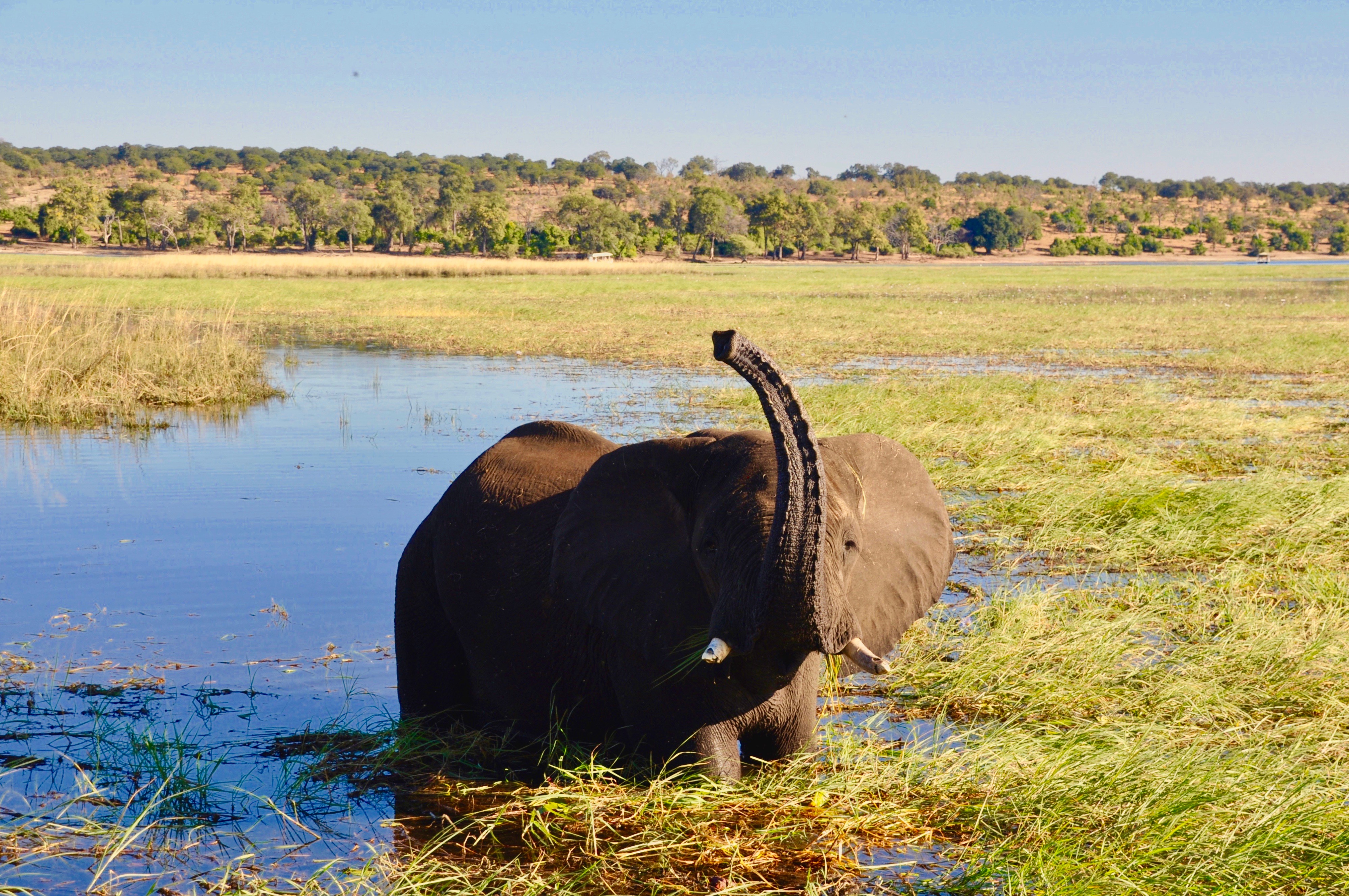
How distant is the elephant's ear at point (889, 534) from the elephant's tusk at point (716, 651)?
0.59 meters

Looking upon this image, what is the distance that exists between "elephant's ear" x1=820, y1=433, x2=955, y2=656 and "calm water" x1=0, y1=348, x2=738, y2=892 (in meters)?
1.86

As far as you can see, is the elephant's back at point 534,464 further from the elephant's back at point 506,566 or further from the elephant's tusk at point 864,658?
the elephant's tusk at point 864,658

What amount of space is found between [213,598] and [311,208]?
100180 mm

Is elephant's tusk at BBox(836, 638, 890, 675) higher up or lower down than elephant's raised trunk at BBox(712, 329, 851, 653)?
lower down

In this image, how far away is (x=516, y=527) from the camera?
4.64m

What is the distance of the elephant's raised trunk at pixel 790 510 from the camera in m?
3.05

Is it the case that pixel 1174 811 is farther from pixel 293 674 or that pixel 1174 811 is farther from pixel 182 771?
pixel 293 674

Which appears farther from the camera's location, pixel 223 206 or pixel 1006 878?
pixel 223 206

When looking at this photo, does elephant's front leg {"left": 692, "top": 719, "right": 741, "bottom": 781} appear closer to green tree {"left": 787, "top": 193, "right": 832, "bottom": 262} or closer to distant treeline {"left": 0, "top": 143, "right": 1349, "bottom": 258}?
distant treeline {"left": 0, "top": 143, "right": 1349, "bottom": 258}

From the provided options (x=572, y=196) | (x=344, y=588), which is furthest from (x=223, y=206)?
(x=344, y=588)

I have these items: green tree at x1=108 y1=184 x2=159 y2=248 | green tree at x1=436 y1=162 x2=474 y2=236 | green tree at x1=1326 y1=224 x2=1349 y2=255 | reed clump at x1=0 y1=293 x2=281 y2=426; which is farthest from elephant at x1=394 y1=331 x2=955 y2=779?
green tree at x1=1326 y1=224 x2=1349 y2=255

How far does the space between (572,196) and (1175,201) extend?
116 m

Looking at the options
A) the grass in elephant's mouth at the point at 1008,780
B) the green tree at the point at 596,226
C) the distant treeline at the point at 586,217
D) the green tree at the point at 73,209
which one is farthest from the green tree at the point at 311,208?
the grass in elephant's mouth at the point at 1008,780

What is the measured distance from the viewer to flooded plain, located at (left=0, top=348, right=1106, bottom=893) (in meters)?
4.11
